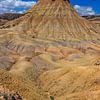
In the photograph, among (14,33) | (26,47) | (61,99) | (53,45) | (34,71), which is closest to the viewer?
(61,99)

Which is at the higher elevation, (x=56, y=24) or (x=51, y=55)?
(x=56, y=24)

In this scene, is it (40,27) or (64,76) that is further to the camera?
(40,27)

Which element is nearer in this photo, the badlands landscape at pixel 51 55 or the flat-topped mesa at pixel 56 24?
the badlands landscape at pixel 51 55

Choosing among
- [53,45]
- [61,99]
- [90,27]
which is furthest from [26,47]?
[61,99]

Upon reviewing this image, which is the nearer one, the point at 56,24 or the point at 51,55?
the point at 51,55

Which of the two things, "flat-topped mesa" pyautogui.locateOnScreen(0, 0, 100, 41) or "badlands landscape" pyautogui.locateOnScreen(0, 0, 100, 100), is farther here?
"flat-topped mesa" pyautogui.locateOnScreen(0, 0, 100, 41)

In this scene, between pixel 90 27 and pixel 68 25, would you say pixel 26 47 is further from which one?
pixel 90 27
